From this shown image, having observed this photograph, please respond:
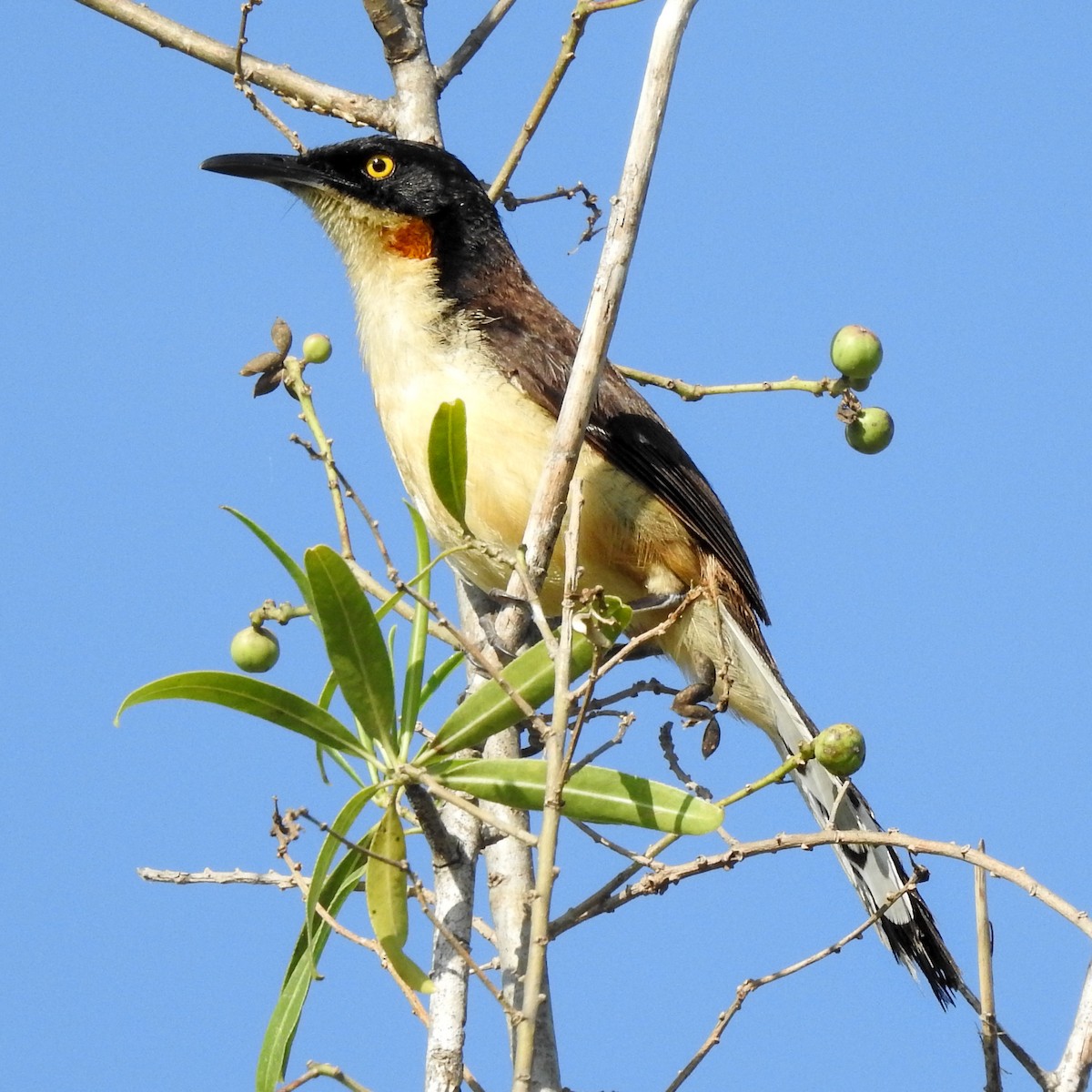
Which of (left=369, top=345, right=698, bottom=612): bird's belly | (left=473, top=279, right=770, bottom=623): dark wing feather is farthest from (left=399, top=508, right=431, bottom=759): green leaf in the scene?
(left=473, top=279, right=770, bottom=623): dark wing feather

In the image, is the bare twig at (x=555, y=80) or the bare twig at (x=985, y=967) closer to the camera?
the bare twig at (x=985, y=967)

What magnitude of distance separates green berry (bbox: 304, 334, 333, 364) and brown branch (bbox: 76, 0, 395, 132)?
1.85 meters

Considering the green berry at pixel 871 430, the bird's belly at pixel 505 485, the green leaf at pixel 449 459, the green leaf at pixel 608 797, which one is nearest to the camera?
the green leaf at pixel 608 797

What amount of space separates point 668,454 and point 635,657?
786mm

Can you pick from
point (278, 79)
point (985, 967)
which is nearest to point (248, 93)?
point (278, 79)

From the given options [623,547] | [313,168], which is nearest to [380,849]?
[623,547]

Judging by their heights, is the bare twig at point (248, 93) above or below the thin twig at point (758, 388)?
above

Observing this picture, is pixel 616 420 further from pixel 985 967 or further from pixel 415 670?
pixel 985 967

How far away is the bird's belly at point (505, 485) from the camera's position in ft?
16.5

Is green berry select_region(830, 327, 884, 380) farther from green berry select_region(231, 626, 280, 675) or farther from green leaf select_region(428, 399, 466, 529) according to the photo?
green berry select_region(231, 626, 280, 675)

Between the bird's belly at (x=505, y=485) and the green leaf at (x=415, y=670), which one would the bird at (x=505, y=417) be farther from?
A: the green leaf at (x=415, y=670)

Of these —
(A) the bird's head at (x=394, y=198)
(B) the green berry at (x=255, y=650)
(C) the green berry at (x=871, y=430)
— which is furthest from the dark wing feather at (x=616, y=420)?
(B) the green berry at (x=255, y=650)

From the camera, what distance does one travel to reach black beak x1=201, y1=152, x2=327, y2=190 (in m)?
5.71

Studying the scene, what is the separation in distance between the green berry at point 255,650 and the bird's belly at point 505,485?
0.86 m
